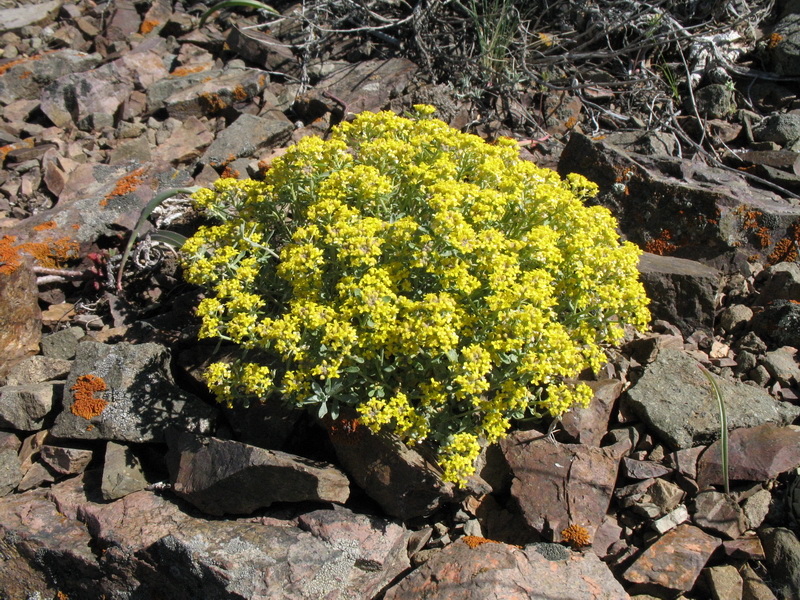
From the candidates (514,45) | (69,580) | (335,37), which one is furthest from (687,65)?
(69,580)

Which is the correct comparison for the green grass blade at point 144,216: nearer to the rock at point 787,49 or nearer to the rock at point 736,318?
the rock at point 736,318

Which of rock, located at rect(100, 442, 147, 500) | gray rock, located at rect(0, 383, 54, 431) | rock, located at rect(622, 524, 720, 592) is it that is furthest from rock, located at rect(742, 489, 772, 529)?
gray rock, located at rect(0, 383, 54, 431)

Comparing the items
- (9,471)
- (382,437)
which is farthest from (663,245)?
(9,471)

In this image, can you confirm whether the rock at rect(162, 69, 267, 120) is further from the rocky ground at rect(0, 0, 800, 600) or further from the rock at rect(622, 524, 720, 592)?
the rock at rect(622, 524, 720, 592)

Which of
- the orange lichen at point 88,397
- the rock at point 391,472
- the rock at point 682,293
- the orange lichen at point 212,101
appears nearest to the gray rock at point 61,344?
the orange lichen at point 88,397

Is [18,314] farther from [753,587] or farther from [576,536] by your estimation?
[753,587]

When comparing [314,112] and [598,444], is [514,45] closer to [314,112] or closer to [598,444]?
[314,112]

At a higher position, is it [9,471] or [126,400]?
[126,400]

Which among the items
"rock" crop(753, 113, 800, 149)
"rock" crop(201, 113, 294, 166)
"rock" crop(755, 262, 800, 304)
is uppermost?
"rock" crop(753, 113, 800, 149)
